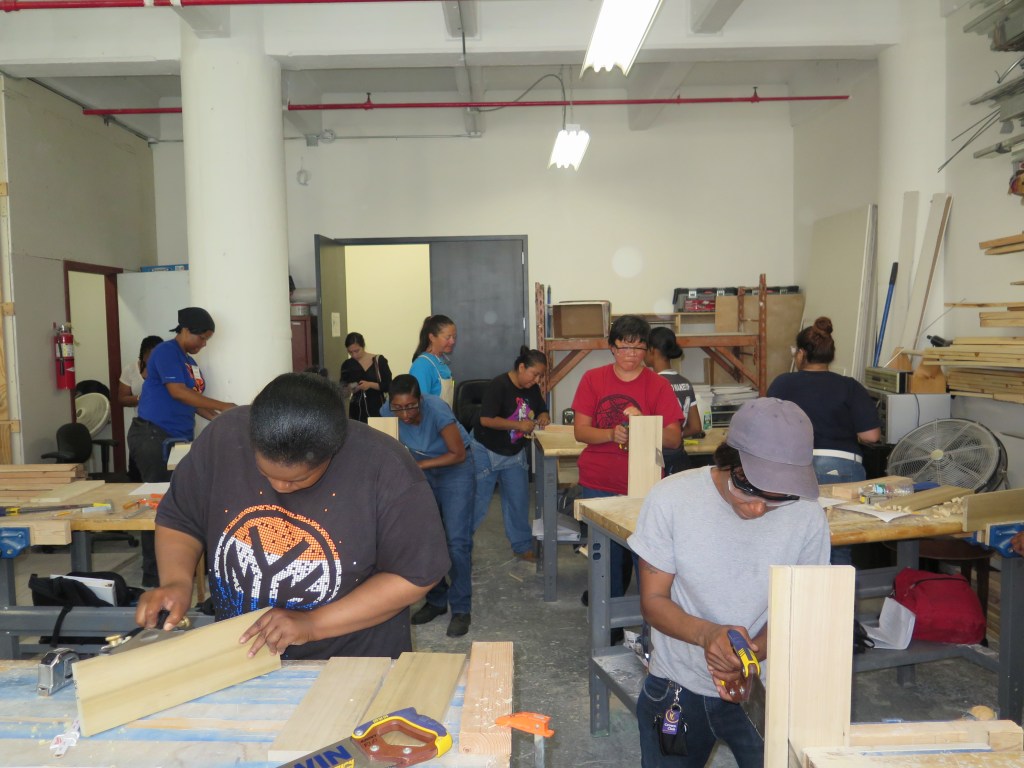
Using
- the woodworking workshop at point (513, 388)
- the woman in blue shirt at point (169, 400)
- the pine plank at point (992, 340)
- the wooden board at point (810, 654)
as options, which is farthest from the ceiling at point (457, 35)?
the wooden board at point (810, 654)

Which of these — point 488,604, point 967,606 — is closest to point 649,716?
point 967,606

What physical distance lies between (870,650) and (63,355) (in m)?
6.15

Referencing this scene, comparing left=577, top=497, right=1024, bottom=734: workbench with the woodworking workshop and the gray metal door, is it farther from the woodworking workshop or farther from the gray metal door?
the gray metal door

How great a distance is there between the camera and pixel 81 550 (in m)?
3.79

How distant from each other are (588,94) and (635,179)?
0.99m

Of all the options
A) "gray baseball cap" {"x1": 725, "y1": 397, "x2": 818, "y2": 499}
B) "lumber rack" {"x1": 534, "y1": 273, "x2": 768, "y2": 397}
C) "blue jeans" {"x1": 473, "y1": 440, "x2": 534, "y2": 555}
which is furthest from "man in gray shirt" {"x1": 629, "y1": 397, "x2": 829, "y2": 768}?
"lumber rack" {"x1": 534, "y1": 273, "x2": 768, "y2": 397}

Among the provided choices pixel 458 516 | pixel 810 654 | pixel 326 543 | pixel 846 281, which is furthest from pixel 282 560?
pixel 846 281

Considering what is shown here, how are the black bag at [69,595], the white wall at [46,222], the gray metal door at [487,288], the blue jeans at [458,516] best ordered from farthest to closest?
the gray metal door at [487,288] < the white wall at [46,222] < the blue jeans at [458,516] < the black bag at [69,595]

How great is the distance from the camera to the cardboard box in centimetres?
765

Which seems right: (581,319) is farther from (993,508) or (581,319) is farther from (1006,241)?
(993,508)

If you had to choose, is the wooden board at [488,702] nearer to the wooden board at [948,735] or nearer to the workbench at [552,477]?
the wooden board at [948,735]

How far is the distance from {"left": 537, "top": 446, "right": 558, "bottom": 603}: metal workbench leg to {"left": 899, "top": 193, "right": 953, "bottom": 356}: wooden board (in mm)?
2824

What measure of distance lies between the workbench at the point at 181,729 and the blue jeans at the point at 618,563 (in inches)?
89.0

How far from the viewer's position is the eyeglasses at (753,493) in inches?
67.7
